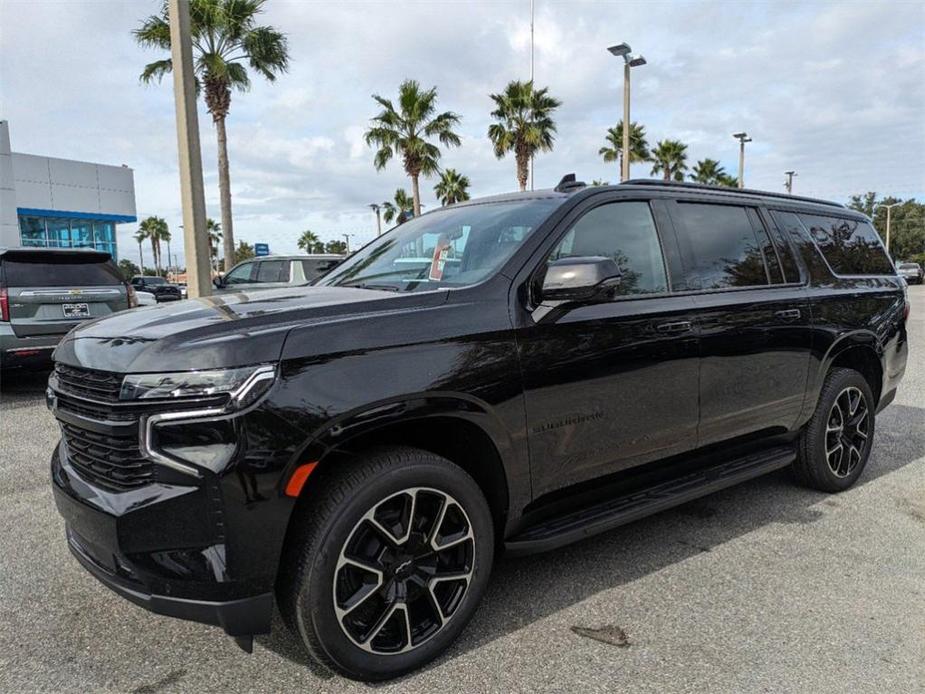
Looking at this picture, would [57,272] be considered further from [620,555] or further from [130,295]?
[620,555]

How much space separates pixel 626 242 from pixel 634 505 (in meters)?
1.28

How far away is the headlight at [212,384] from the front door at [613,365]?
107cm

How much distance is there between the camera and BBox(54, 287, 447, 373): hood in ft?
7.25

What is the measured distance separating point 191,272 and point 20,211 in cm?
3131

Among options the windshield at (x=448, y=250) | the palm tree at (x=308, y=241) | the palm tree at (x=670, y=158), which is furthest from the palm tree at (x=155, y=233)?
the windshield at (x=448, y=250)

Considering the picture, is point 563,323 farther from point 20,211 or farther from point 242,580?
point 20,211

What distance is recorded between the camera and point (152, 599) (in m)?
2.22

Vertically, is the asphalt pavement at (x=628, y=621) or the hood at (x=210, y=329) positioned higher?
the hood at (x=210, y=329)

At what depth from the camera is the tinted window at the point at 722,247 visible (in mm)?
3617

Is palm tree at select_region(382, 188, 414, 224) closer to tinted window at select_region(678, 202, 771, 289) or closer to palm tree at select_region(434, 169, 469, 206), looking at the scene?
palm tree at select_region(434, 169, 469, 206)

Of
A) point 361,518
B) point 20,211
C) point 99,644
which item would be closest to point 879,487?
point 361,518

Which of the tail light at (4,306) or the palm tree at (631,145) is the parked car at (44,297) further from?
the palm tree at (631,145)

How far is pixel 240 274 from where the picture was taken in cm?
1459

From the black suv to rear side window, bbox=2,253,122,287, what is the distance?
5.47m
